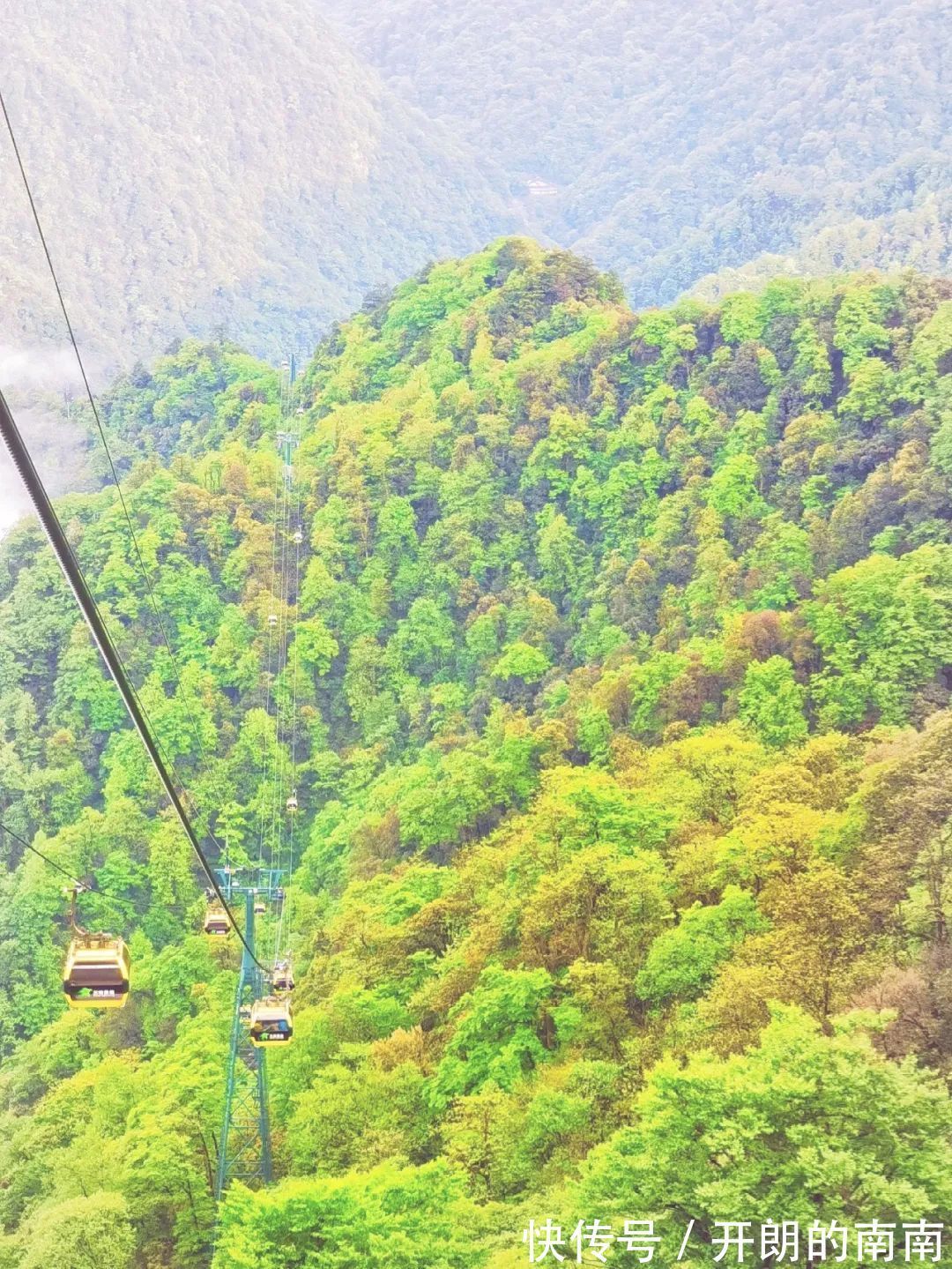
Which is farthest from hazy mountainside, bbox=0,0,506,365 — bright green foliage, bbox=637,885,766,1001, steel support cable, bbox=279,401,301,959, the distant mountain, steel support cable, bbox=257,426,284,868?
bright green foliage, bbox=637,885,766,1001

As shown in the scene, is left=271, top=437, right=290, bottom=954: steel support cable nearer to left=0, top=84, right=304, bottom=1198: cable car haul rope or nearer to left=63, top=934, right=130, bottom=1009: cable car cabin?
left=0, top=84, right=304, bottom=1198: cable car haul rope

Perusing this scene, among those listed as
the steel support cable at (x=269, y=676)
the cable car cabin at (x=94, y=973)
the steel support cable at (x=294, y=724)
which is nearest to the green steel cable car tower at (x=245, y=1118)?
the steel support cable at (x=294, y=724)

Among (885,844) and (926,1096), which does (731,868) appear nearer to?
(885,844)

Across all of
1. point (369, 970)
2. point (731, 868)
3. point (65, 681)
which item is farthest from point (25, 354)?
point (731, 868)

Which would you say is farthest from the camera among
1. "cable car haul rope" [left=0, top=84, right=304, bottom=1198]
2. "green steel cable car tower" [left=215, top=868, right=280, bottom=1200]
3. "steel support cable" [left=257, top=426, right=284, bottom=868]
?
"steel support cable" [left=257, top=426, right=284, bottom=868]

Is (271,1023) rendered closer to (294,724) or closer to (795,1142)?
(795,1142)

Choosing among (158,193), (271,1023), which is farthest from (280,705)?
(158,193)

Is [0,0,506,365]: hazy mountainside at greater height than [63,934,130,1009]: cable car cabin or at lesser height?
greater

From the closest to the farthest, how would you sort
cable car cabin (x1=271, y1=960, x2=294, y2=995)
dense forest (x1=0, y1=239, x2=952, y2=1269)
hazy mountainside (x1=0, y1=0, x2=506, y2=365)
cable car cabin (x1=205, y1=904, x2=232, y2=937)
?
dense forest (x1=0, y1=239, x2=952, y2=1269) < cable car cabin (x1=271, y1=960, x2=294, y2=995) < cable car cabin (x1=205, y1=904, x2=232, y2=937) < hazy mountainside (x1=0, y1=0, x2=506, y2=365)
